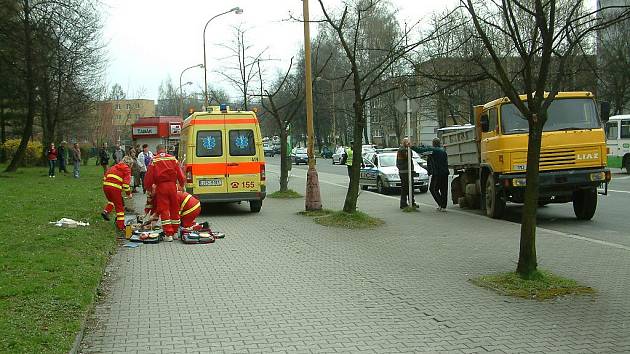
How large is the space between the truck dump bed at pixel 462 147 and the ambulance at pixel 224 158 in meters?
5.33

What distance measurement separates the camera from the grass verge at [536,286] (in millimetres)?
7445

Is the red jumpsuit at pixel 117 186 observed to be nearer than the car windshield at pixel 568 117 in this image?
Yes

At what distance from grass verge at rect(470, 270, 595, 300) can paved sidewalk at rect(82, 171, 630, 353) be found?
20 centimetres

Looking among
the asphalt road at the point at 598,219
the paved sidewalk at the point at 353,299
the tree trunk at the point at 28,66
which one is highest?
the tree trunk at the point at 28,66

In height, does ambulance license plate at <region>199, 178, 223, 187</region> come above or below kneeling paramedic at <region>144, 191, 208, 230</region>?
above

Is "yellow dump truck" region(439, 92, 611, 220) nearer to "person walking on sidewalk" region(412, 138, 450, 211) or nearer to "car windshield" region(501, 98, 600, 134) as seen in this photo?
"car windshield" region(501, 98, 600, 134)

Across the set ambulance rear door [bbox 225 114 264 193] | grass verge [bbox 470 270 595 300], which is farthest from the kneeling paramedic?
grass verge [bbox 470 270 595 300]

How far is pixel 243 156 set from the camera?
1648 cm

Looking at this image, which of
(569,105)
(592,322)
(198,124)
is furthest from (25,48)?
(592,322)

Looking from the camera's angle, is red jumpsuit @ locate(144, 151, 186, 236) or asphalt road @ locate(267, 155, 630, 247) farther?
asphalt road @ locate(267, 155, 630, 247)

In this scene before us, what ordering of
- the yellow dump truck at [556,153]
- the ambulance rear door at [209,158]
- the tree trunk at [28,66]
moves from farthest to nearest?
the tree trunk at [28,66], the ambulance rear door at [209,158], the yellow dump truck at [556,153]

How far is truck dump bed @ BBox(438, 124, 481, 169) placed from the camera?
1669 centimetres

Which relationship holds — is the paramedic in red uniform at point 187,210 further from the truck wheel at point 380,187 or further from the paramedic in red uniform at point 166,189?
the truck wheel at point 380,187

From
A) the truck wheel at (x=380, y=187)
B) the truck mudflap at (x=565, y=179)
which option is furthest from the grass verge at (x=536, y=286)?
the truck wheel at (x=380, y=187)
